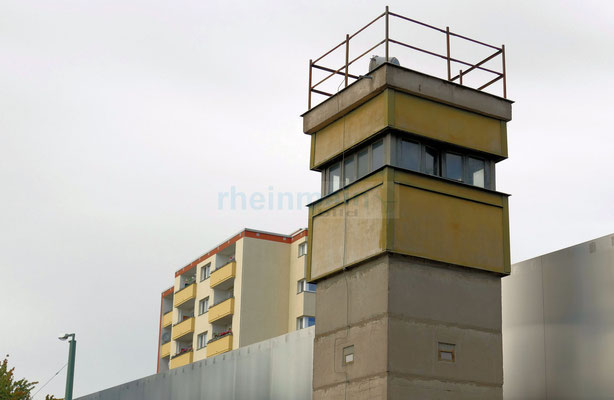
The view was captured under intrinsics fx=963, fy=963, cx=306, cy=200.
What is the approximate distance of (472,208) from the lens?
1998 centimetres

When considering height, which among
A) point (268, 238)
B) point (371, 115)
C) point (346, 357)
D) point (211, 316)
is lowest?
point (346, 357)

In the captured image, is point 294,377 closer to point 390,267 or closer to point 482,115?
point 390,267

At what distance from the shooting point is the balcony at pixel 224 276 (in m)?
66.2

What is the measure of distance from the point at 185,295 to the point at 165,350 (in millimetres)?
7220

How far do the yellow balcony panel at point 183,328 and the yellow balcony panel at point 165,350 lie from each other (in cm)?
370

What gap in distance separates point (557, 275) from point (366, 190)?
13.9ft

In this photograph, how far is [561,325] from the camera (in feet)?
62.9

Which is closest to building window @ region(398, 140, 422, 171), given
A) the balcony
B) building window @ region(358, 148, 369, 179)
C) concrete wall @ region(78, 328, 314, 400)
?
building window @ region(358, 148, 369, 179)

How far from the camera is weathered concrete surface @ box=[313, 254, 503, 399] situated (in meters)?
18.3

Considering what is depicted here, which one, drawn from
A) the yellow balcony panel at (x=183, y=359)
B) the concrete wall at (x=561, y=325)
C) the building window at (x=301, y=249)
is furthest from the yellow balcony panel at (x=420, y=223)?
the yellow balcony panel at (x=183, y=359)

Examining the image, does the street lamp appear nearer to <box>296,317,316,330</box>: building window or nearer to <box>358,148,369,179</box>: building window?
<box>358,148,369,179</box>: building window

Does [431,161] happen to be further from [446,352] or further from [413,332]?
[446,352]

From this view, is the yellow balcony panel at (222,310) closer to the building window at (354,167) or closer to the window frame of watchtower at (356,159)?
the window frame of watchtower at (356,159)

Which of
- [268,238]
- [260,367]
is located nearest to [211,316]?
[268,238]
